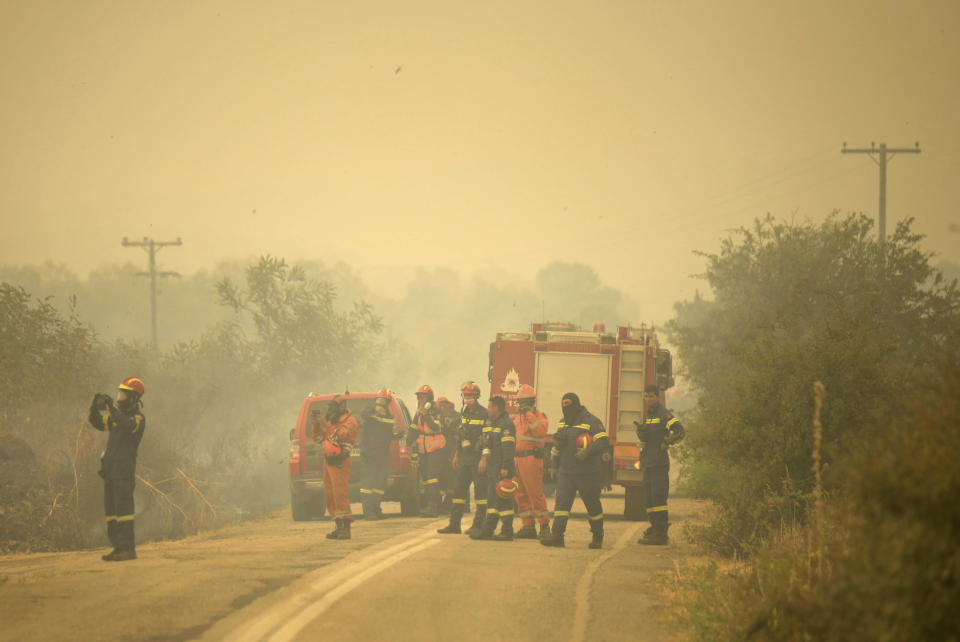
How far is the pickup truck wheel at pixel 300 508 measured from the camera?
57.2 feet

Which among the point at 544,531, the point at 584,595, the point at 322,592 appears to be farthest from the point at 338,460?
the point at 584,595

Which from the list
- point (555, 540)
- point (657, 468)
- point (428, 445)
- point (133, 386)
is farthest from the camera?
point (428, 445)

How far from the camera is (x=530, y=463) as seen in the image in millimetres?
13648

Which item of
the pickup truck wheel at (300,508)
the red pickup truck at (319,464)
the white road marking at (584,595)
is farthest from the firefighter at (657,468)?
the pickup truck wheel at (300,508)

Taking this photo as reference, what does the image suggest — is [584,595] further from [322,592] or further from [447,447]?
[447,447]

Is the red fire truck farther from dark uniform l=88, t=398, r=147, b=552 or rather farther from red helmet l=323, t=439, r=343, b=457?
dark uniform l=88, t=398, r=147, b=552

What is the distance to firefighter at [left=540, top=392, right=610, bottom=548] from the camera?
12.5m

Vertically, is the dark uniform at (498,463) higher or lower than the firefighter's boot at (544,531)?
higher

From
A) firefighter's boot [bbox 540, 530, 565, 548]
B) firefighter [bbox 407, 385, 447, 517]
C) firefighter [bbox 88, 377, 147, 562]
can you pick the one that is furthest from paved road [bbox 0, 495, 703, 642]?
firefighter [bbox 407, 385, 447, 517]

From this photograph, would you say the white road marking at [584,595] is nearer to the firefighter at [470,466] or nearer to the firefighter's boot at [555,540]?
the firefighter's boot at [555,540]

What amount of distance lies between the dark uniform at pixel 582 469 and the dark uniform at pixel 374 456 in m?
4.45

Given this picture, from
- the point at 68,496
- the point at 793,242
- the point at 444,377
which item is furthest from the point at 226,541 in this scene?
the point at 444,377

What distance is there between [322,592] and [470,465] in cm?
502

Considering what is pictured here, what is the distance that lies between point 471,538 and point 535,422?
66.4 inches
